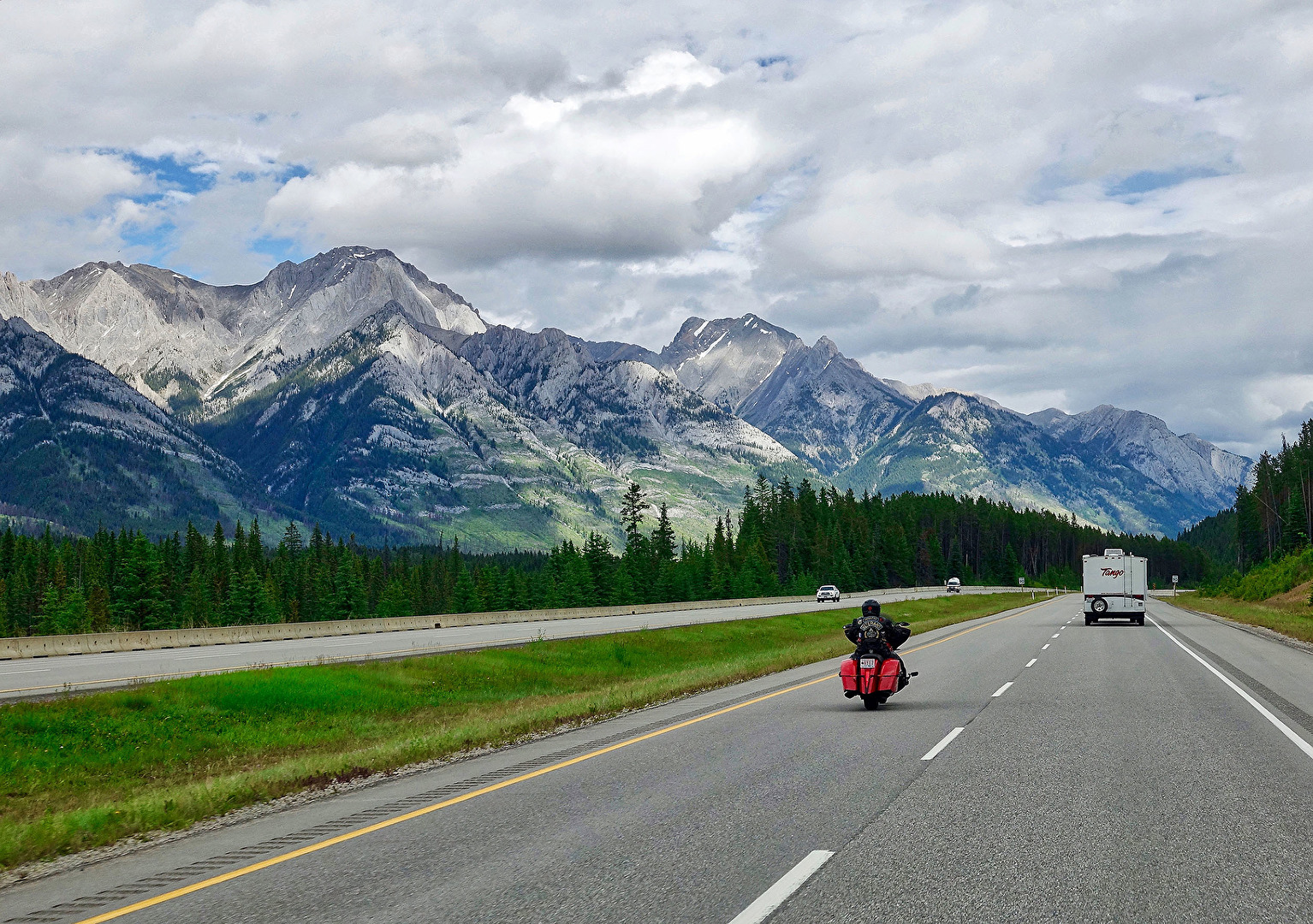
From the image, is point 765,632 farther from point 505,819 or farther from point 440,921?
point 440,921

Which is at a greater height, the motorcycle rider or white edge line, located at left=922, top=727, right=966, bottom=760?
the motorcycle rider

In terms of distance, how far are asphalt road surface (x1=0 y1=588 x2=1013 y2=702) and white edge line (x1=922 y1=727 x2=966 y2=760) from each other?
736 inches

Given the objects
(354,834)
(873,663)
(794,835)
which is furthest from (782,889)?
(873,663)

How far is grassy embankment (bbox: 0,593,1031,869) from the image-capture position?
37.2 feet

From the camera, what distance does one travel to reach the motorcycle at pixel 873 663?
18250 millimetres

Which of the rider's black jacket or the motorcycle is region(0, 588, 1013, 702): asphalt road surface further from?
the rider's black jacket

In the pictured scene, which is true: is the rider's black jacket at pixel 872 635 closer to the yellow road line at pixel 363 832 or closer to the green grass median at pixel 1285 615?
the yellow road line at pixel 363 832

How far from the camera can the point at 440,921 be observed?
256 inches

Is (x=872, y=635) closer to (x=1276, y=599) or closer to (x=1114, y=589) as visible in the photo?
(x=1114, y=589)

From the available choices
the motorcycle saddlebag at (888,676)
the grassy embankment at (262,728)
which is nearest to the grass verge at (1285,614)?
the grassy embankment at (262,728)

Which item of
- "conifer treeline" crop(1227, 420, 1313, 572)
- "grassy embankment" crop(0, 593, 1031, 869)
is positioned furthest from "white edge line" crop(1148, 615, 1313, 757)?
"conifer treeline" crop(1227, 420, 1313, 572)

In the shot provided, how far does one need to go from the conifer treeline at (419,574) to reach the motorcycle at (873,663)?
A: 8706 cm

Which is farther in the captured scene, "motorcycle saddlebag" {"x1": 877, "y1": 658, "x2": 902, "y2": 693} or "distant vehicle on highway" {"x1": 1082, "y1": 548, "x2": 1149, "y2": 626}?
"distant vehicle on highway" {"x1": 1082, "y1": 548, "x2": 1149, "y2": 626}

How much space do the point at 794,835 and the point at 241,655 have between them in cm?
3167
